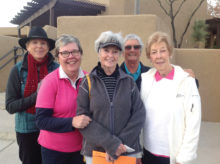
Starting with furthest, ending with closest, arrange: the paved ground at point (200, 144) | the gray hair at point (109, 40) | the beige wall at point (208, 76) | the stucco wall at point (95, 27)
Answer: the beige wall at point (208, 76) < the stucco wall at point (95, 27) < the paved ground at point (200, 144) < the gray hair at point (109, 40)

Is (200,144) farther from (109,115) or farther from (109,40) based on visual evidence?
(109,40)

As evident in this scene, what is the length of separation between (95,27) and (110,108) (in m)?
3.50

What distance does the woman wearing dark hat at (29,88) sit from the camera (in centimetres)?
194

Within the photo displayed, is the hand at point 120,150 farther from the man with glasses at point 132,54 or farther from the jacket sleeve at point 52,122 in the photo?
the man with glasses at point 132,54

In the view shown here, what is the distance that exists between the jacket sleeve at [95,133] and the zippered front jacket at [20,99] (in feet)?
Result: 2.00

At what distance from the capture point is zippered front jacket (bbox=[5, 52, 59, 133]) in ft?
6.29

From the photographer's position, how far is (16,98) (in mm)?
1961

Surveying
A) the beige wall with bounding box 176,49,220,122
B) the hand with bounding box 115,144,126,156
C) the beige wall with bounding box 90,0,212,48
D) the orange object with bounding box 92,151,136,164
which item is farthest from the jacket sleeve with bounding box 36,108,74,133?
the beige wall with bounding box 90,0,212,48

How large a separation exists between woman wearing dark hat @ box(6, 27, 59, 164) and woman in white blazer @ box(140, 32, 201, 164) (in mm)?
1093

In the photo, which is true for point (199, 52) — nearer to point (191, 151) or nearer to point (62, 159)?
point (191, 151)

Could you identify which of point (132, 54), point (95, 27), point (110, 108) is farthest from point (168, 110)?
point (95, 27)

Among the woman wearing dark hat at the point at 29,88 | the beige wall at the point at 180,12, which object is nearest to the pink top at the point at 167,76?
the woman wearing dark hat at the point at 29,88

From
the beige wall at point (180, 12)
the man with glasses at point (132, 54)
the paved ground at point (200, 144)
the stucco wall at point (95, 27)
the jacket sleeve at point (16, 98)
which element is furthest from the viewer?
the beige wall at point (180, 12)

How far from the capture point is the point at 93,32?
15.4ft
